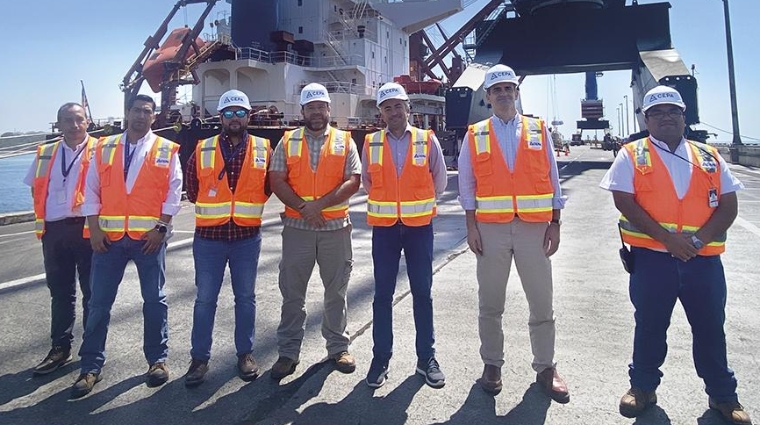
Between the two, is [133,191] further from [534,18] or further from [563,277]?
[534,18]

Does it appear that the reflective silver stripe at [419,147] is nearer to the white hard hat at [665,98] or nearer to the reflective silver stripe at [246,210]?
the reflective silver stripe at [246,210]

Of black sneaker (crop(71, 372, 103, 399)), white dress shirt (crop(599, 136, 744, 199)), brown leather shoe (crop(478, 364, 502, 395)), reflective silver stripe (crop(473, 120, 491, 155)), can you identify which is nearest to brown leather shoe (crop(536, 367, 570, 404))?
brown leather shoe (crop(478, 364, 502, 395))

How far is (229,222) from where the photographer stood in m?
3.55

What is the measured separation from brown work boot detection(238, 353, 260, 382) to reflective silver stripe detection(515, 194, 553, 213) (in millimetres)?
2026

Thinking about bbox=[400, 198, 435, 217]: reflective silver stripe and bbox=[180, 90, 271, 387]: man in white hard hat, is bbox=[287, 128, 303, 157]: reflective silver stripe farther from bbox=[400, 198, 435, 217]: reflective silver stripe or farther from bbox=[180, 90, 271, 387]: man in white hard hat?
bbox=[400, 198, 435, 217]: reflective silver stripe

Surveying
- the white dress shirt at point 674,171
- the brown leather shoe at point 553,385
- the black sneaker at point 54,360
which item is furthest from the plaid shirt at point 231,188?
the white dress shirt at point 674,171

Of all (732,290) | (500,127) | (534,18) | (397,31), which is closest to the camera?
(500,127)

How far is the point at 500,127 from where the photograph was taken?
11.2ft

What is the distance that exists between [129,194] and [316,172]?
1.25 meters

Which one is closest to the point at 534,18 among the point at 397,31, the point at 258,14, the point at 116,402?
the point at 397,31

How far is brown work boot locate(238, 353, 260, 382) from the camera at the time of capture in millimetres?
3431

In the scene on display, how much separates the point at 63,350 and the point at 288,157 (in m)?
2.14

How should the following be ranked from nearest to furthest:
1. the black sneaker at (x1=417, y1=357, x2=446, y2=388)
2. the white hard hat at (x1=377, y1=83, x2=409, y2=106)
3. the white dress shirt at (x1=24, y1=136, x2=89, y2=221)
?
1. the black sneaker at (x1=417, y1=357, x2=446, y2=388)
2. the white hard hat at (x1=377, y1=83, x2=409, y2=106)
3. the white dress shirt at (x1=24, y1=136, x2=89, y2=221)

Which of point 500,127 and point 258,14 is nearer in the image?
point 500,127
